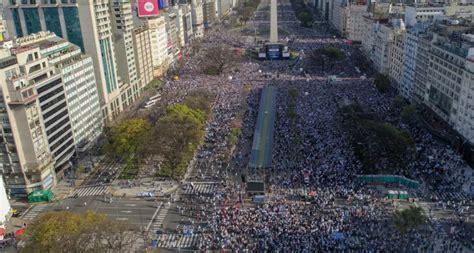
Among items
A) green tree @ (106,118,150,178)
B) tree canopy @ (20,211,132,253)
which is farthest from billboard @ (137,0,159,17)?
tree canopy @ (20,211,132,253)

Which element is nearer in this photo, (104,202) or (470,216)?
(470,216)

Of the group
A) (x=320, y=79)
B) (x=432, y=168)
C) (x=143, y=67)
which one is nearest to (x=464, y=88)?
(x=432, y=168)

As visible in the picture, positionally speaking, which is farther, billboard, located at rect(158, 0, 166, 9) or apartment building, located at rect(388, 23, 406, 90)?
billboard, located at rect(158, 0, 166, 9)

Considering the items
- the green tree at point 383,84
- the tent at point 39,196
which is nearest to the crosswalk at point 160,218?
the tent at point 39,196

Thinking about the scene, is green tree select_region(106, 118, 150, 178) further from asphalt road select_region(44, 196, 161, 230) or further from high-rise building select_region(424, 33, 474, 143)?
high-rise building select_region(424, 33, 474, 143)

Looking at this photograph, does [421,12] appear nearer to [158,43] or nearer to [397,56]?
[397,56]

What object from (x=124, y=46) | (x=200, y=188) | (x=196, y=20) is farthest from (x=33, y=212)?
(x=196, y=20)

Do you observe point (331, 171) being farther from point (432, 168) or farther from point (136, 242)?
point (136, 242)
